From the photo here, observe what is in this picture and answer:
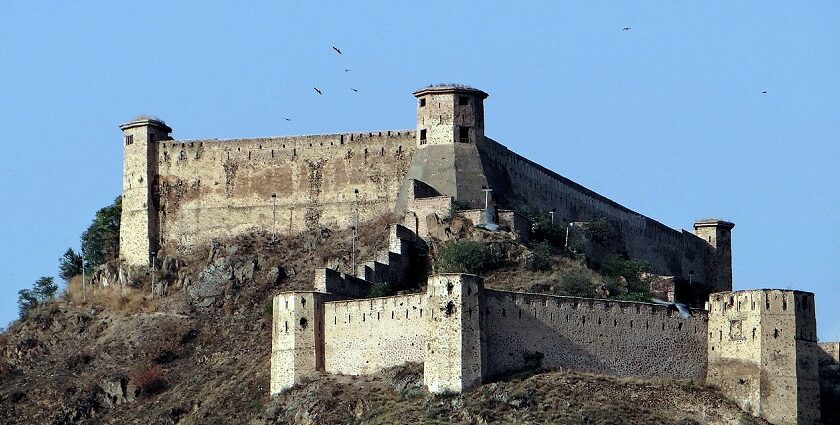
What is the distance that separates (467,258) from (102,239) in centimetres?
2244

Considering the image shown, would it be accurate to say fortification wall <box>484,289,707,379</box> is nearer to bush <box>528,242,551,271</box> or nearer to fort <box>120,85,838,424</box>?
fort <box>120,85,838,424</box>

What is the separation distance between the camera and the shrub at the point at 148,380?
102938mm

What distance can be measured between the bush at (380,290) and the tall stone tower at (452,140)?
7799 millimetres

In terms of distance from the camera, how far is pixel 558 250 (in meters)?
105

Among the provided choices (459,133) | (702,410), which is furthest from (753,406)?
(459,133)

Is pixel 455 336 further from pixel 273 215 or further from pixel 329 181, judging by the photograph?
pixel 273 215

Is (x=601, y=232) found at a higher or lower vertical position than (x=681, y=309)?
higher

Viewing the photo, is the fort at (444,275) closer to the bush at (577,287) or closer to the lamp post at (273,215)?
the lamp post at (273,215)

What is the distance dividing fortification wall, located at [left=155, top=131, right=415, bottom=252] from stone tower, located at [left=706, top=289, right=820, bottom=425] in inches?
824

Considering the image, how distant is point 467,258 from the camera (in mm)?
100188

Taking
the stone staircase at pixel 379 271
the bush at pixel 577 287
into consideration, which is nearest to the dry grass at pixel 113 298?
the stone staircase at pixel 379 271

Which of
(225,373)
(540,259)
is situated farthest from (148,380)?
(540,259)

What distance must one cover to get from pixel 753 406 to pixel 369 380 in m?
14.3

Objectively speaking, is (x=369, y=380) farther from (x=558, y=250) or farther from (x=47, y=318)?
(x=47, y=318)
